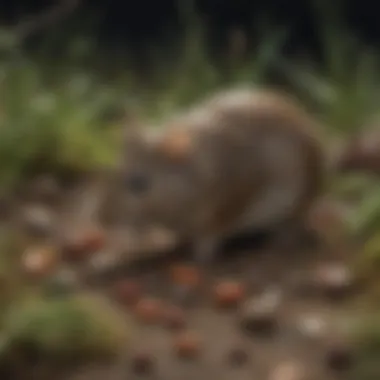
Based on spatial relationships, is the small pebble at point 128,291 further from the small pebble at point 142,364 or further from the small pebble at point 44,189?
the small pebble at point 44,189

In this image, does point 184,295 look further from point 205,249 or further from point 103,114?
point 103,114

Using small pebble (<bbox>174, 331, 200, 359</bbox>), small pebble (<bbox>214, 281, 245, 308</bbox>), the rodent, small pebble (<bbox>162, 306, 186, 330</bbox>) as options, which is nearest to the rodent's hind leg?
the rodent

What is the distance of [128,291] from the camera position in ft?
7.70

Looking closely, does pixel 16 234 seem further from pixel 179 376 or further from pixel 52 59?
pixel 52 59

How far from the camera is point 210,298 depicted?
2336 millimetres

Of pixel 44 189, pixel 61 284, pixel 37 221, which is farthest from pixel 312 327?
pixel 44 189

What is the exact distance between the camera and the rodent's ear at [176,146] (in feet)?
7.99

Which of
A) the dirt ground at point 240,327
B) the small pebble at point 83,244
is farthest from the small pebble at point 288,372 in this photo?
the small pebble at point 83,244

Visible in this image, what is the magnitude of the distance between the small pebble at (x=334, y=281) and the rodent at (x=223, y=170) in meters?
0.21

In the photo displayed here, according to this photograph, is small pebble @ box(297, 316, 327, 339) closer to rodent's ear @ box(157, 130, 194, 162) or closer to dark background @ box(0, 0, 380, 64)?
rodent's ear @ box(157, 130, 194, 162)

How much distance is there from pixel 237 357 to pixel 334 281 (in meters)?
0.32

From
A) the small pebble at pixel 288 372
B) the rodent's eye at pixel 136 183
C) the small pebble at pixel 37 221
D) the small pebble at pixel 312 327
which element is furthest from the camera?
the small pebble at pixel 37 221

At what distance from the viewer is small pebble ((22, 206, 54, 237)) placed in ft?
8.43

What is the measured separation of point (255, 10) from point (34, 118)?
46.8 inches
